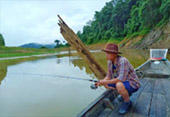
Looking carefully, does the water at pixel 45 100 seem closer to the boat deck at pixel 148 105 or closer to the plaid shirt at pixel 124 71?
the boat deck at pixel 148 105

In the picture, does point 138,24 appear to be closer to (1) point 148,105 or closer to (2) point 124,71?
(1) point 148,105

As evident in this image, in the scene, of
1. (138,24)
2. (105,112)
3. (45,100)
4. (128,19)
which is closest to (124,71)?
(105,112)

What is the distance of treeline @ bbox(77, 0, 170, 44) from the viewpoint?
24.5 metres

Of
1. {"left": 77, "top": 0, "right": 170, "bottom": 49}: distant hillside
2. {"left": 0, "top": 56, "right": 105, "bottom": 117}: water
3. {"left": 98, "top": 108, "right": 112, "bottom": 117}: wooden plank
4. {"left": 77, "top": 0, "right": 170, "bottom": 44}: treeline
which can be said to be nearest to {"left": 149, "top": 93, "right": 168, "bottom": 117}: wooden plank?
{"left": 98, "top": 108, "right": 112, "bottom": 117}: wooden plank

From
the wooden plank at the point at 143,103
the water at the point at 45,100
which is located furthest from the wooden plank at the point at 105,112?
the water at the point at 45,100

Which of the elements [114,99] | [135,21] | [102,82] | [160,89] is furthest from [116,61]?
[135,21]

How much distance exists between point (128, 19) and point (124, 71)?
40.7m

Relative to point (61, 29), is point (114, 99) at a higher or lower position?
lower

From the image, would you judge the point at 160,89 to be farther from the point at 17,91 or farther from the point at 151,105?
the point at 17,91

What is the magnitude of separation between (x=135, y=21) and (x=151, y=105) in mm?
34929

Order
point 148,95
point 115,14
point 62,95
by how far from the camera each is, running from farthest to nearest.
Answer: point 115,14 → point 62,95 → point 148,95

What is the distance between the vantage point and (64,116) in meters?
3.14

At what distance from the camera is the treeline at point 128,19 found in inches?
963

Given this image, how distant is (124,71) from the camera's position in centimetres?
198
